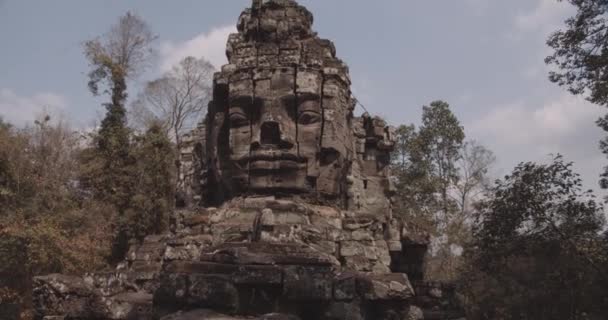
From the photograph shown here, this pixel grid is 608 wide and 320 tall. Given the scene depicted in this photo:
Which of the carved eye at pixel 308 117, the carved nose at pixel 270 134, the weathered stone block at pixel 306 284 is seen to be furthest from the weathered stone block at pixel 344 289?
the carved eye at pixel 308 117

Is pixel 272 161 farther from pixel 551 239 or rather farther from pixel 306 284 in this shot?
pixel 551 239

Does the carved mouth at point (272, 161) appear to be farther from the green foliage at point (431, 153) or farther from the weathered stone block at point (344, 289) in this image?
the green foliage at point (431, 153)

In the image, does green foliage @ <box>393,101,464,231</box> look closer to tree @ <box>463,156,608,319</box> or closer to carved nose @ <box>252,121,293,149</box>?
tree @ <box>463,156,608,319</box>

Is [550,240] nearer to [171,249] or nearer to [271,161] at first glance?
[271,161]

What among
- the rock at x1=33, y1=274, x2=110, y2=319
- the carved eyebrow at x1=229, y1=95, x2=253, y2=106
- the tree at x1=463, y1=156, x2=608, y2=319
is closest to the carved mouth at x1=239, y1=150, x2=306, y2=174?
the carved eyebrow at x1=229, y1=95, x2=253, y2=106

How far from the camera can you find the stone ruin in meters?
5.42

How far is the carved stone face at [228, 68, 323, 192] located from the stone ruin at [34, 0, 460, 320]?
0.02 meters

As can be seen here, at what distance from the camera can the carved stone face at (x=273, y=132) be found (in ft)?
26.8

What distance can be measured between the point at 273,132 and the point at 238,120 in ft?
2.19

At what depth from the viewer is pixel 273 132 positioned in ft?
27.2

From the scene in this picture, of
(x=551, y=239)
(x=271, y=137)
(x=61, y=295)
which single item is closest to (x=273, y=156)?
(x=271, y=137)

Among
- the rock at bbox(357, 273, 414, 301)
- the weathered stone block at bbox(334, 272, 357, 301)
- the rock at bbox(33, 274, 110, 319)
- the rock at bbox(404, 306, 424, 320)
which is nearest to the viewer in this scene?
the weathered stone block at bbox(334, 272, 357, 301)

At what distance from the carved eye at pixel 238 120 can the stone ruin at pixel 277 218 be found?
0.02m

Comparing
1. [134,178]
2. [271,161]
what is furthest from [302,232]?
[134,178]
